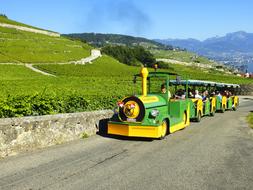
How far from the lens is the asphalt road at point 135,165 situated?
348 inches

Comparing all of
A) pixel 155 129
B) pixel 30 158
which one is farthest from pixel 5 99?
pixel 155 129

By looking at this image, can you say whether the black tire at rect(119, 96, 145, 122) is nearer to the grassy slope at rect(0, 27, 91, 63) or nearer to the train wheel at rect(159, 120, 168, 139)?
the train wheel at rect(159, 120, 168, 139)

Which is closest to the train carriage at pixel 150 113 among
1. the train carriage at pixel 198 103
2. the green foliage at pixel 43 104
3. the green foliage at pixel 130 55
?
the train carriage at pixel 198 103

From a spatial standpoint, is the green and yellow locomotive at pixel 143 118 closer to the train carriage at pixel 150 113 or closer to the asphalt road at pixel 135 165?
the train carriage at pixel 150 113

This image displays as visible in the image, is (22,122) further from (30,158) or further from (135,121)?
(135,121)

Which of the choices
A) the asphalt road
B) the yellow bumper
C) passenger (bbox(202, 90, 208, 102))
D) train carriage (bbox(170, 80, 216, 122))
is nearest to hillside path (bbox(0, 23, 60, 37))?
train carriage (bbox(170, 80, 216, 122))

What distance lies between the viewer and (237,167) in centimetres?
1052

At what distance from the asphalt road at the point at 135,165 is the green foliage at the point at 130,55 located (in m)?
143

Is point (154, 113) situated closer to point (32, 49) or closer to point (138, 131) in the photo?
point (138, 131)

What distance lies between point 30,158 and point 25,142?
106 centimetres

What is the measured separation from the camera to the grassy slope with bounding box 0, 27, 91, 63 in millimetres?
91875

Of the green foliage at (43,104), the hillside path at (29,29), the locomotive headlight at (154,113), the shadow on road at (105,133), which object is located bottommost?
the shadow on road at (105,133)

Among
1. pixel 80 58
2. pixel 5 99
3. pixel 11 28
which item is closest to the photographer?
pixel 5 99

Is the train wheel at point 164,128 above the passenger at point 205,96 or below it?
below
